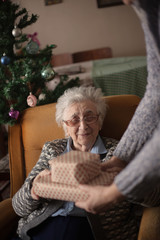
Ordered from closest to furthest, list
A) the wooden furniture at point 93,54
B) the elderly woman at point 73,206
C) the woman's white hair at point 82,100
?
the elderly woman at point 73,206 < the woman's white hair at point 82,100 < the wooden furniture at point 93,54

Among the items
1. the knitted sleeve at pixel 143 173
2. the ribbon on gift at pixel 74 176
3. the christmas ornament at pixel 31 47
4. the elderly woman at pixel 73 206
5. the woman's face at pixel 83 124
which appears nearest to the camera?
the knitted sleeve at pixel 143 173

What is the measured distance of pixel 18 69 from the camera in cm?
203

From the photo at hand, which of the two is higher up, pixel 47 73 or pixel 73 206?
pixel 47 73

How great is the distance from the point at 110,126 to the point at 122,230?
0.71 m

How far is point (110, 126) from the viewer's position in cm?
178

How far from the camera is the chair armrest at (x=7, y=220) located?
1.44 meters

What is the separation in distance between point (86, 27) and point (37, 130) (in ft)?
14.5

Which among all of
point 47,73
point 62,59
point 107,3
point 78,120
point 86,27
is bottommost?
point 78,120

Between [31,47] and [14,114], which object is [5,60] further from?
[14,114]

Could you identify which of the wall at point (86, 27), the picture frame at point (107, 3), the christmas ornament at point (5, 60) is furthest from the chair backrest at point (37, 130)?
the picture frame at point (107, 3)

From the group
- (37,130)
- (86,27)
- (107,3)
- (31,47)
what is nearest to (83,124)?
(37,130)

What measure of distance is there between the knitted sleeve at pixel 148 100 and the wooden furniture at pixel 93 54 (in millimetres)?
4553

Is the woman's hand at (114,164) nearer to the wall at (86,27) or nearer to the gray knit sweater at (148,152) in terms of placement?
the gray knit sweater at (148,152)

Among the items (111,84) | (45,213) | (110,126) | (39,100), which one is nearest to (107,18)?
(111,84)
